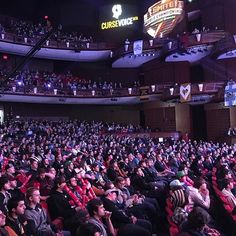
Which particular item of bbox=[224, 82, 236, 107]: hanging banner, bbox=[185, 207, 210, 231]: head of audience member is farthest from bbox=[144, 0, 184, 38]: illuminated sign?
bbox=[185, 207, 210, 231]: head of audience member

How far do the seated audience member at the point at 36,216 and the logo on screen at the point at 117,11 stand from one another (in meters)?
24.7

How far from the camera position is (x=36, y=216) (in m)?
4.17

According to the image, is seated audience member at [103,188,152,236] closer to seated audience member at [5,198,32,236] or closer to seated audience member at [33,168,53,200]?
seated audience member at [33,168,53,200]

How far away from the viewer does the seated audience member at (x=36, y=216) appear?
3991 millimetres

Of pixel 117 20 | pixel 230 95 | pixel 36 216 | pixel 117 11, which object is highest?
pixel 117 11

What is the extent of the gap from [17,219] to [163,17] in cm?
1788

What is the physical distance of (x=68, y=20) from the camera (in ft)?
89.0

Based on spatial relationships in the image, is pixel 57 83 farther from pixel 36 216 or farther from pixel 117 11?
pixel 36 216

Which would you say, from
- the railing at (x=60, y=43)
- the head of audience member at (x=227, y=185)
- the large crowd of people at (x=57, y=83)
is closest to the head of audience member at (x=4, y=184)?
the head of audience member at (x=227, y=185)

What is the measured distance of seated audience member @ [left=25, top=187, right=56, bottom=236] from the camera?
13.1ft

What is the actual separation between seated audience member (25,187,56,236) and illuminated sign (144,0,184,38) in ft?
56.1

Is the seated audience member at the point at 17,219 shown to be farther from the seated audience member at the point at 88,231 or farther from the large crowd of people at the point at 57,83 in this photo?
the large crowd of people at the point at 57,83

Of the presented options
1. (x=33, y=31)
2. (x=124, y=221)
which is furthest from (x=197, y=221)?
(x=33, y=31)

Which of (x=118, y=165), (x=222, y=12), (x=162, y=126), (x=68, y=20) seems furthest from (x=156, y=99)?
(x=118, y=165)
